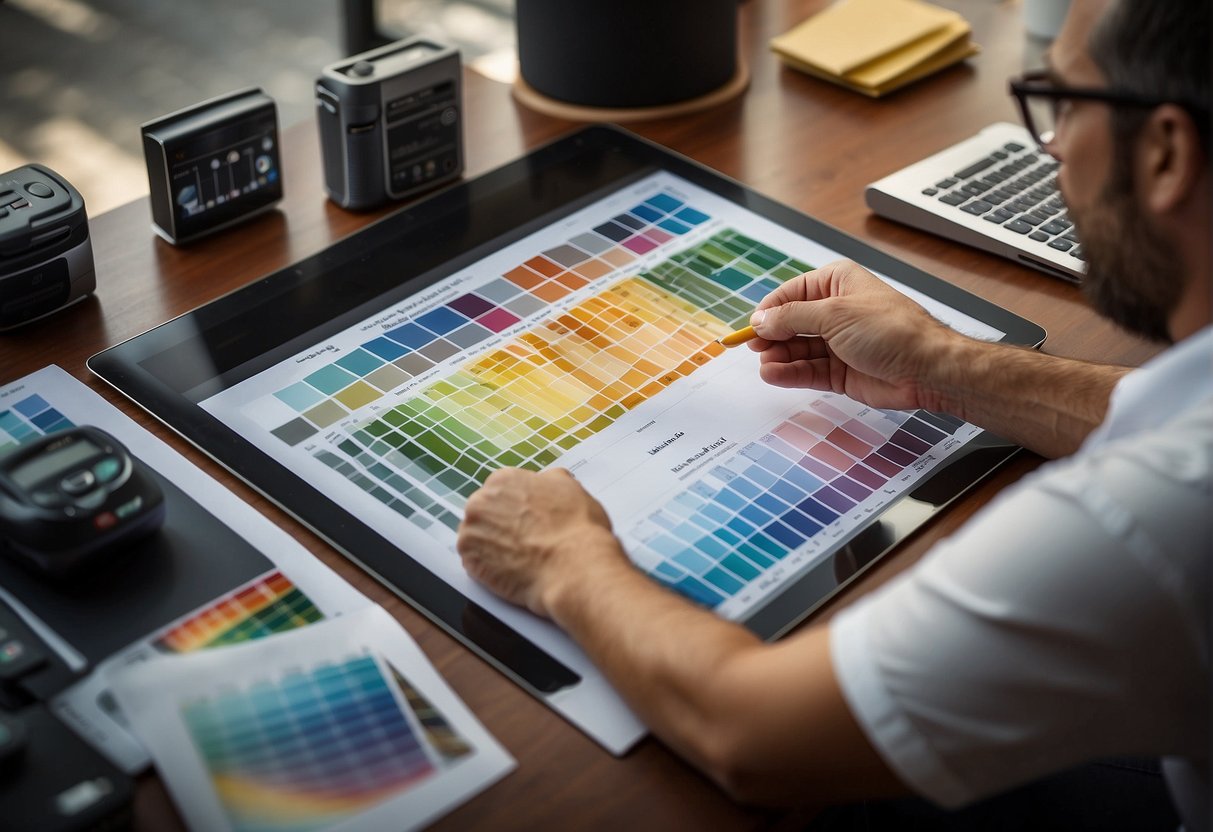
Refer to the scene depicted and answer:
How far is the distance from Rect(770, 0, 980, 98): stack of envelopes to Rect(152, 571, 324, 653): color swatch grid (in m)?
1.03

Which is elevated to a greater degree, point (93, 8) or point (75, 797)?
point (75, 797)

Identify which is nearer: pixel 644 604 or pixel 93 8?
pixel 644 604

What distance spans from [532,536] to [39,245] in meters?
0.56

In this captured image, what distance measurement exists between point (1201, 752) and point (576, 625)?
41cm

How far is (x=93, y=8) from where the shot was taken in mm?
3172

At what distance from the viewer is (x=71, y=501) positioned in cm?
92

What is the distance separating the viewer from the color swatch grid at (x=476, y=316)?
113cm

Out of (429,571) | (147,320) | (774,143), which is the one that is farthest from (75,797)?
(774,143)

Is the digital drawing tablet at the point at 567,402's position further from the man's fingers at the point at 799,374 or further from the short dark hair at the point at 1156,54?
the short dark hair at the point at 1156,54

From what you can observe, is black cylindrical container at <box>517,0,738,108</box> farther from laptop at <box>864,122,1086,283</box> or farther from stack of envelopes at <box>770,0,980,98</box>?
laptop at <box>864,122,1086,283</box>

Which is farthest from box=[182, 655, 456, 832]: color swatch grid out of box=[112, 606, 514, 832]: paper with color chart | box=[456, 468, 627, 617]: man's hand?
box=[456, 468, 627, 617]: man's hand

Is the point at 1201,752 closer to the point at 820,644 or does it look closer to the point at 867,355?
the point at 820,644

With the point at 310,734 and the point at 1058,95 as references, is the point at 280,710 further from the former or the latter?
the point at 1058,95

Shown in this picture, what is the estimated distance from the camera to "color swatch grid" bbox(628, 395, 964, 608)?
0.99m
